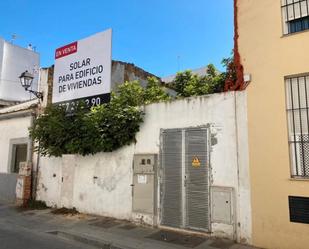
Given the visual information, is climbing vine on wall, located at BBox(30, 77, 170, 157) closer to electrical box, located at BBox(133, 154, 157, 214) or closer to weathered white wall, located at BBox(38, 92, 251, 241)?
weathered white wall, located at BBox(38, 92, 251, 241)

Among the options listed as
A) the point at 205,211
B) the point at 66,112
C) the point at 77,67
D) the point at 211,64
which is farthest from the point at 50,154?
the point at 211,64

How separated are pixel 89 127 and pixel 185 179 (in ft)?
10.9

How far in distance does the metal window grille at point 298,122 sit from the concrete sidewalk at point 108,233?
6.63 feet

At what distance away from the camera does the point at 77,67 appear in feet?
38.9

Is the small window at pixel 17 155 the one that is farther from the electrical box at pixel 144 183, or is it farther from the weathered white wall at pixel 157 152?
the electrical box at pixel 144 183

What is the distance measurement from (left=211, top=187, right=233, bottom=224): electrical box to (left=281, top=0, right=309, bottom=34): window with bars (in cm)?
375

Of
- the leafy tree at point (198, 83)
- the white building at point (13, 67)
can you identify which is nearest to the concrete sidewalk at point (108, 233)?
the leafy tree at point (198, 83)

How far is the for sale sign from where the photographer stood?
35.9ft

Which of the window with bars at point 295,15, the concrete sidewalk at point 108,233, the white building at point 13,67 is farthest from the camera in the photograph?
the white building at point 13,67

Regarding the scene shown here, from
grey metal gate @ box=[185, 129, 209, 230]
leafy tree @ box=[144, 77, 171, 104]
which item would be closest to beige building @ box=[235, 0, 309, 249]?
grey metal gate @ box=[185, 129, 209, 230]

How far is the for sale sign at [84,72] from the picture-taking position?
1093cm

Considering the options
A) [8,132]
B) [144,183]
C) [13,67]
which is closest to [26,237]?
[144,183]

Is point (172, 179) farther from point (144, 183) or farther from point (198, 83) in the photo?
point (198, 83)

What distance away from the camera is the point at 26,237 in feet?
26.6
